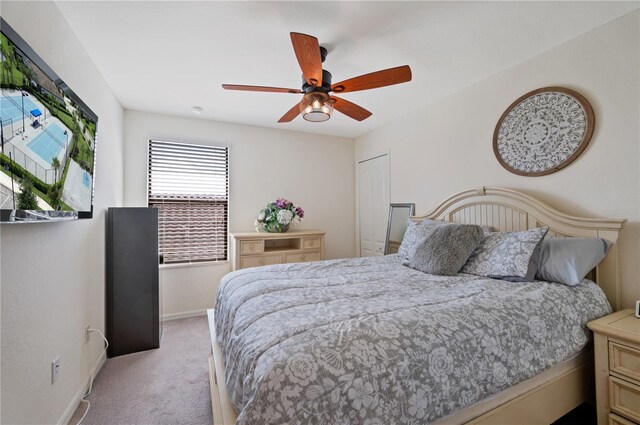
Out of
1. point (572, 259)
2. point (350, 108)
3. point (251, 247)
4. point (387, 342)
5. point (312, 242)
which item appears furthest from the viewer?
point (312, 242)

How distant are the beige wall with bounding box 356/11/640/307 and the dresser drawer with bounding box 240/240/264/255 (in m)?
2.14

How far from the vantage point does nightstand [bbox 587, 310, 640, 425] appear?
1.40m

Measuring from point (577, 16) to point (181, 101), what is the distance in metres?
3.45

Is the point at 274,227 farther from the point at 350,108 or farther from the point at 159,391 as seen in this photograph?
the point at 159,391

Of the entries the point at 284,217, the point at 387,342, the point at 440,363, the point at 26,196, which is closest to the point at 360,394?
the point at 387,342

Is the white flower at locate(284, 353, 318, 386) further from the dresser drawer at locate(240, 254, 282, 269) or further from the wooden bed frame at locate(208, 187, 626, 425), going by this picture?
the dresser drawer at locate(240, 254, 282, 269)

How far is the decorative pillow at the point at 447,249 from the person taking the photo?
2.05 meters

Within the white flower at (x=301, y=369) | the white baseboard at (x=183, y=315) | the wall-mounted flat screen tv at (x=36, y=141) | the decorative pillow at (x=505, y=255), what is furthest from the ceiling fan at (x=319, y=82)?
the white baseboard at (x=183, y=315)

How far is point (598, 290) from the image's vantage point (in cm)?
174

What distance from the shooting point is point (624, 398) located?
4.75 ft

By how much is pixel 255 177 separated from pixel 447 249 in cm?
273

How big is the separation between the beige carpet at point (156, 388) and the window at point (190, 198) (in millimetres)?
Result: 1159

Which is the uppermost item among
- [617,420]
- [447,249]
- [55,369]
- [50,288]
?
[447,249]

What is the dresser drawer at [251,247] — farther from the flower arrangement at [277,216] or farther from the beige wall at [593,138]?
the beige wall at [593,138]
